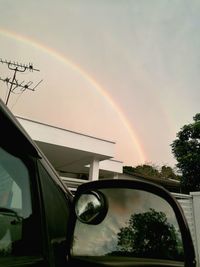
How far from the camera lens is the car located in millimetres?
978

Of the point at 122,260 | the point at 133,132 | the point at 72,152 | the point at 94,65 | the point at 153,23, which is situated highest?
the point at 153,23

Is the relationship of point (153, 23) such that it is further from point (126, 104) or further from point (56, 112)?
point (56, 112)

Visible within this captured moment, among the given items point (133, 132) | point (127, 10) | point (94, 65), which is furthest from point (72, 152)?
point (133, 132)

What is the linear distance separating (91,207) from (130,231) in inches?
6.2

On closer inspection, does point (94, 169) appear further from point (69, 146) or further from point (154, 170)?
point (154, 170)

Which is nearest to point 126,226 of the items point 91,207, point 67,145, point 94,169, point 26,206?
point 91,207

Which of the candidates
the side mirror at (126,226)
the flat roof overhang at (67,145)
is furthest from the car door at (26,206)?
the flat roof overhang at (67,145)

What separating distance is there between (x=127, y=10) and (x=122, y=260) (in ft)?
62.4

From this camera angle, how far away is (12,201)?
3.73 feet

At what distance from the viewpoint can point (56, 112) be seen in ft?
73.5

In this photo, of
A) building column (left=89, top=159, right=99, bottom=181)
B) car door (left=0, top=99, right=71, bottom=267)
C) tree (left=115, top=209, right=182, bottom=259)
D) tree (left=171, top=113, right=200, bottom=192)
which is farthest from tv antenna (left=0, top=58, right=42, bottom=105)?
tree (left=115, top=209, right=182, bottom=259)

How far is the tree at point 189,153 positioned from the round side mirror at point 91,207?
2259 cm

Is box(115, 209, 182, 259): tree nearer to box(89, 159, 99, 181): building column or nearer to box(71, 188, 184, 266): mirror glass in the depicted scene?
box(71, 188, 184, 266): mirror glass

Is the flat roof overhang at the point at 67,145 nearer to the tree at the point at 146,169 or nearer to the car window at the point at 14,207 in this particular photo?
the car window at the point at 14,207
